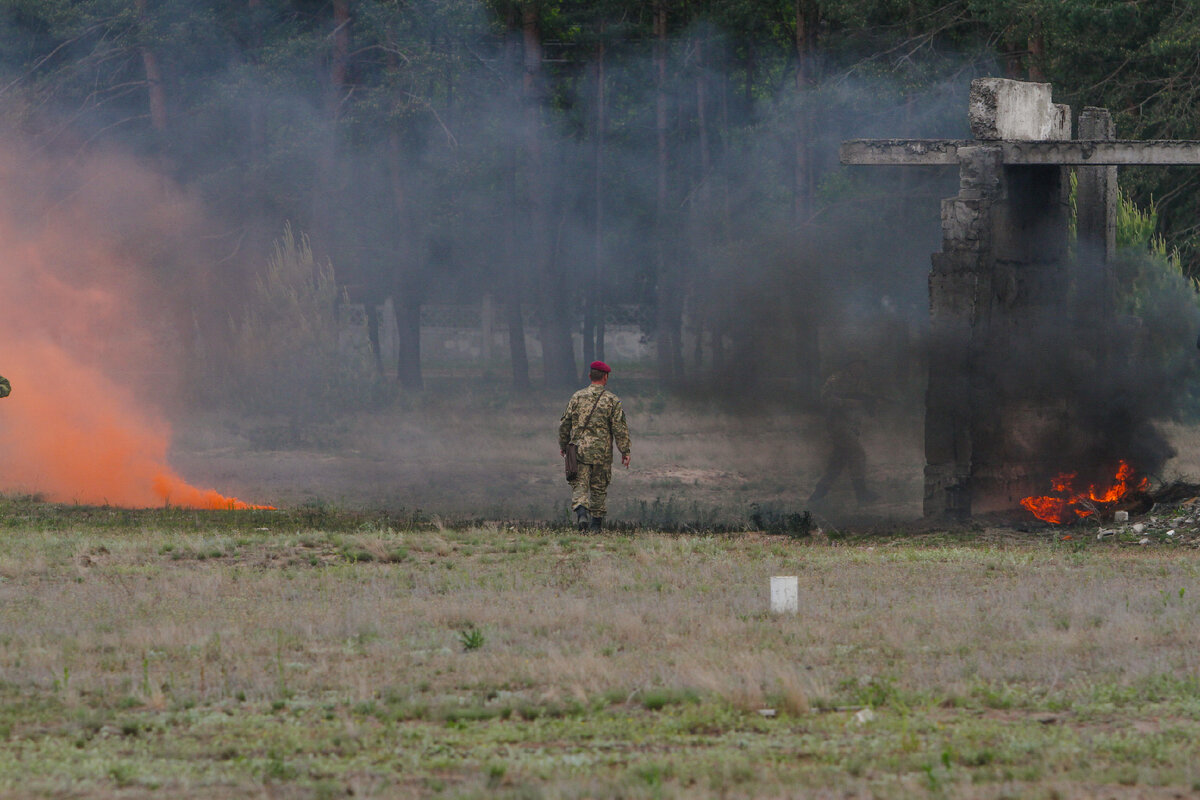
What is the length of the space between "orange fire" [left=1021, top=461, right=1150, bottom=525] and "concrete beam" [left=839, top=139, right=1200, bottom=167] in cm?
350

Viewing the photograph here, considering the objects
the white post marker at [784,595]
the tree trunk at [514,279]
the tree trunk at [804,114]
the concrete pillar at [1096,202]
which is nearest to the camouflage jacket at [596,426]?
the white post marker at [784,595]

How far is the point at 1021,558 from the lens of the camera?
1314 centimetres

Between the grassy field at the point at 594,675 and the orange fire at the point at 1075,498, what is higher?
the grassy field at the point at 594,675

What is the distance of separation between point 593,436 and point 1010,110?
5894 mm

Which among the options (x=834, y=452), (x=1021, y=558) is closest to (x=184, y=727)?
(x=1021, y=558)

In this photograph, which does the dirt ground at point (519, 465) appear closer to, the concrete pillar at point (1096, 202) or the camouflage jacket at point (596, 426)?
the camouflage jacket at point (596, 426)

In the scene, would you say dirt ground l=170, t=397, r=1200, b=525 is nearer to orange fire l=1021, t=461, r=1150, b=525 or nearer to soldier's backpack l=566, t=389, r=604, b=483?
orange fire l=1021, t=461, r=1150, b=525

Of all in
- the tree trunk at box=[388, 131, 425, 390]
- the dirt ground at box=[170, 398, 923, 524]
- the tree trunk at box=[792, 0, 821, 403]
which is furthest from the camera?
the tree trunk at box=[388, 131, 425, 390]

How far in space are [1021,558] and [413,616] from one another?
5.61 m

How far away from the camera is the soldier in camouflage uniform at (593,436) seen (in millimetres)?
15391

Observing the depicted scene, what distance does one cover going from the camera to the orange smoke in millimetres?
21172

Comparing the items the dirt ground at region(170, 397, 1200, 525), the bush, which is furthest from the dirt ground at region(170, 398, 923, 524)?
the bush

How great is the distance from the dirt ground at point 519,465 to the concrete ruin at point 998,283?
140cm

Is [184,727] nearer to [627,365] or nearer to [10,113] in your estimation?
[10,113]
